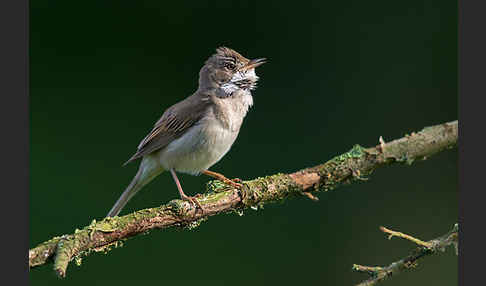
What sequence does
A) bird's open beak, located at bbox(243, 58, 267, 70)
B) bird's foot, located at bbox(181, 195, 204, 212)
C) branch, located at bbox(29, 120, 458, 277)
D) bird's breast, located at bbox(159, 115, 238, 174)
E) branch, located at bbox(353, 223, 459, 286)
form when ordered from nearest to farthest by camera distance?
branch, located at bbox(29, 120, 458, 277) → branch, located at bbox(353, 223, 459, 286) → bird's foot, located at bbox(181, 195, 204, 212) → bird's breast, located at bbox(159, 115, 238, 174) → bird's open beak, located at bbox(243, 58, 267, 70)

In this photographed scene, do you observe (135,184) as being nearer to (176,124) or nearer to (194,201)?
(176,124)

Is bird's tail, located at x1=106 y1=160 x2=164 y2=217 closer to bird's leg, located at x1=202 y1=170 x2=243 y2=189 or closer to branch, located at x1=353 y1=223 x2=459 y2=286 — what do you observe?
bird's leg, located at x1=202 y1=170 x2=243 y2=189

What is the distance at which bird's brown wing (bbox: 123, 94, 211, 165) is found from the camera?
9.46 ft

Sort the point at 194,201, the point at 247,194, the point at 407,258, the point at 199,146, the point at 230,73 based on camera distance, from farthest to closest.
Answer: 1. the point at 230,73
2. the point at 199,146
3. the point at 247,194
4. the point at 194,201
5. the point at 407,258

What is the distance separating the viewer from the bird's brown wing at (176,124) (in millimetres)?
2883

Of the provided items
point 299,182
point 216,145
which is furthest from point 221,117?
point 299,182

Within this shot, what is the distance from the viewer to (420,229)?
3.71 metres

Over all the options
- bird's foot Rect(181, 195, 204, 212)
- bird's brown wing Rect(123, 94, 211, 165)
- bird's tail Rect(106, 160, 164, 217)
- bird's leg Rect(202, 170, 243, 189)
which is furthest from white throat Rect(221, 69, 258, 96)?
bird's foot Rect(181, 195, 204, 212)

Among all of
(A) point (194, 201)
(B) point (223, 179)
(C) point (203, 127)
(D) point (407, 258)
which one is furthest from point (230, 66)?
(D) point (407, 258)

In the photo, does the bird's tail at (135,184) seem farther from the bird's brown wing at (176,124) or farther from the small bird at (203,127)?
the bird's brown wing at (176,124)

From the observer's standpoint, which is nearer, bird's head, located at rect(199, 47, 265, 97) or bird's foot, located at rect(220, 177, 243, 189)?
bird's foot, located at rect(220, 177, 243, 189)

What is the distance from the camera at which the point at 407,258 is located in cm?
216

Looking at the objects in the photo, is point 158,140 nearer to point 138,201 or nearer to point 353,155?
point 138,201

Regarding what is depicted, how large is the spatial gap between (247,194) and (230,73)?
2.61ft
